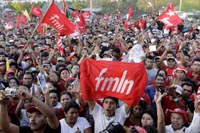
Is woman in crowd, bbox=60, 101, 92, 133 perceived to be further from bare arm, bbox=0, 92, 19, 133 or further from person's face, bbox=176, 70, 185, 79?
person's face, bbox=176, 70, 185, 79

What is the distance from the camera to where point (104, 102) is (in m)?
5.15

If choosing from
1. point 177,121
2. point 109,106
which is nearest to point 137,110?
point 109,106

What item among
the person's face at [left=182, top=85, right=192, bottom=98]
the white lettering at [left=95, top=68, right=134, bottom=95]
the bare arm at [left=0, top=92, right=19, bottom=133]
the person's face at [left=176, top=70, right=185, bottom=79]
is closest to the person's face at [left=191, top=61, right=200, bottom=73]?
the person's face at [left=176, top=70, right=185, bottom=79]

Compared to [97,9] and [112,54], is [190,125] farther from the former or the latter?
[97,9]

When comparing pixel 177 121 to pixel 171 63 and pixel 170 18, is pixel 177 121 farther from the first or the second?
pixel 170 18

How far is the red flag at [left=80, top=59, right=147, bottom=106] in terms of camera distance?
525 cm

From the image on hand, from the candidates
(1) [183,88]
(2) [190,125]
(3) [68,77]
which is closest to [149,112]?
(2) [190,125]

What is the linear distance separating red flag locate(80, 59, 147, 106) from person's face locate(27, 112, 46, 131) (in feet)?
3.67

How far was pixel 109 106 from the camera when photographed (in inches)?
200

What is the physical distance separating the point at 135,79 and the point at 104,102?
0.53 metres

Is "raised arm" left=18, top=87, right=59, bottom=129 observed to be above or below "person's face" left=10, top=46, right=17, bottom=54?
above

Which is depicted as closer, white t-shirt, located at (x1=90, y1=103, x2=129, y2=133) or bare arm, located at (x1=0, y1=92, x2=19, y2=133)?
bare arm, located at (x1=0, y1=92, x2=19, y2=133)

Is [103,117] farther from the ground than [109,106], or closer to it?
closer to it

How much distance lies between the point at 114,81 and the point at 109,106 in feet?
1.39
